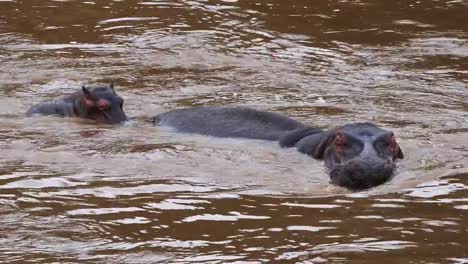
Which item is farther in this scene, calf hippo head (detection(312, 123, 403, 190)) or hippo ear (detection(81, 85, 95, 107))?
hippo ear (detection(81, 85, 95, 107))

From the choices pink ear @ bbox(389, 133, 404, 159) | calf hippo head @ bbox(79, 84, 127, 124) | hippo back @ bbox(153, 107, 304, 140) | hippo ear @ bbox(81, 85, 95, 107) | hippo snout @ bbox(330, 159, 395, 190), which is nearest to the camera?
hippo snout @ bbox(330, 159, 395, 190)

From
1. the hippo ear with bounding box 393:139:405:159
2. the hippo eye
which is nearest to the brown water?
the hippo ear with bounding box 393:139:405:159

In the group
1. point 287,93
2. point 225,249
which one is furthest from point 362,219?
point 287,93

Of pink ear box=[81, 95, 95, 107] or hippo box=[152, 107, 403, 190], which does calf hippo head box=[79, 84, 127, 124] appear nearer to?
pink ear box=[81, 95, 95, 107]

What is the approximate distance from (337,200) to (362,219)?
53 cm

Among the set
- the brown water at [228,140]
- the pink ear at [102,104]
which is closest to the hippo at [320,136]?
the brown water at [228,140]

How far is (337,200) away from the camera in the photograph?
7406 mm

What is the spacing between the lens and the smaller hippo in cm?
1048

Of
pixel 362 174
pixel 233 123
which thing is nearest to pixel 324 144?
pixel 362 174

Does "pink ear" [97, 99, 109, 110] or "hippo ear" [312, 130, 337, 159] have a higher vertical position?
"hippo ear" [312, 130, 337, 159]

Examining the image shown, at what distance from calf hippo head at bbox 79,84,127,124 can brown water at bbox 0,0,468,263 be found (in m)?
0.24

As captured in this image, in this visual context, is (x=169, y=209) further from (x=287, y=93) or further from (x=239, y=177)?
(x=287, y=93)

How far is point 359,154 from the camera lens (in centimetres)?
815

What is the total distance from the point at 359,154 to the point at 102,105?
10.1 ft
